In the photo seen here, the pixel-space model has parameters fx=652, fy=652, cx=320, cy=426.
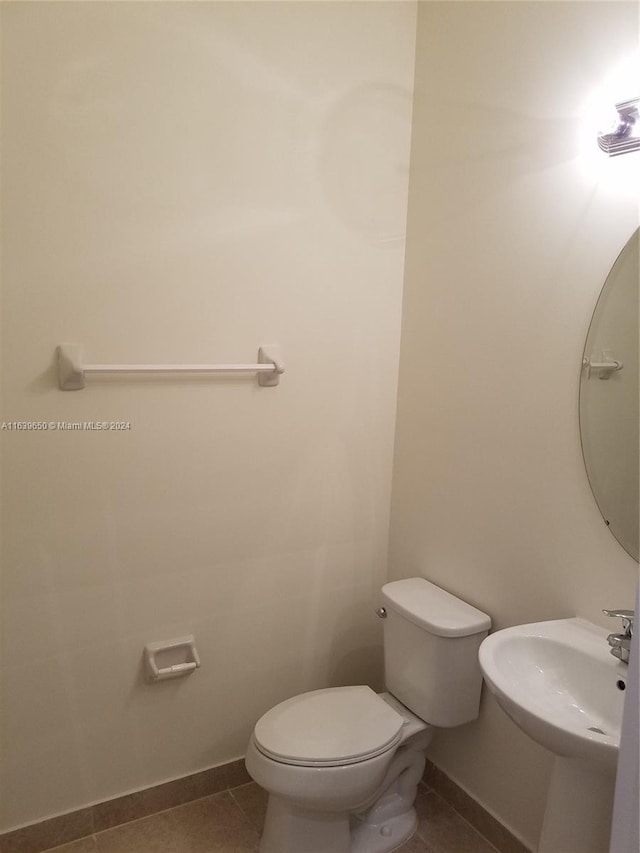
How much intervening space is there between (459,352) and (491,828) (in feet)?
4.57

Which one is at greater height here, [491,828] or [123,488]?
[123,488]

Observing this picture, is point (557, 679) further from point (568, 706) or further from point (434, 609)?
point (434, 609)

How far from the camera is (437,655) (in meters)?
1.83

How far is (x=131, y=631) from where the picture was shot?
1886mm

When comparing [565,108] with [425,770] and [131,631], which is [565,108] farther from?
[425,770]

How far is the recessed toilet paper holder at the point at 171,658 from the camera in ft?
6.22

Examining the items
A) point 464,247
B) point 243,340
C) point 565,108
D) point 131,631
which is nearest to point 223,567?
point 131,631

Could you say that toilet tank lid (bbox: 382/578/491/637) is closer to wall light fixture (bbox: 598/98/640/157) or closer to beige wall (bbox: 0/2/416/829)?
beige wall (bbox: 0/2/416/829)

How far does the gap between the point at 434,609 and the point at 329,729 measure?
44cm

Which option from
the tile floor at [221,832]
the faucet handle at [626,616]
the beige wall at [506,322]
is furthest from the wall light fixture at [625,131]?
the tile floor at [221,832]

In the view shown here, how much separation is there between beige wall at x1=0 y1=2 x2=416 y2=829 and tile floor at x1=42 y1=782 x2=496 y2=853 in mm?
112

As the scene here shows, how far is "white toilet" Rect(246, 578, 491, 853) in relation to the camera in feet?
5.42

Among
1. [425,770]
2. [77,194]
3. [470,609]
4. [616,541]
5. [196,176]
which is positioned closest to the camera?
[616,541]

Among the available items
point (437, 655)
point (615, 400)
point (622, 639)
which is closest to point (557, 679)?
point (622, 639)
